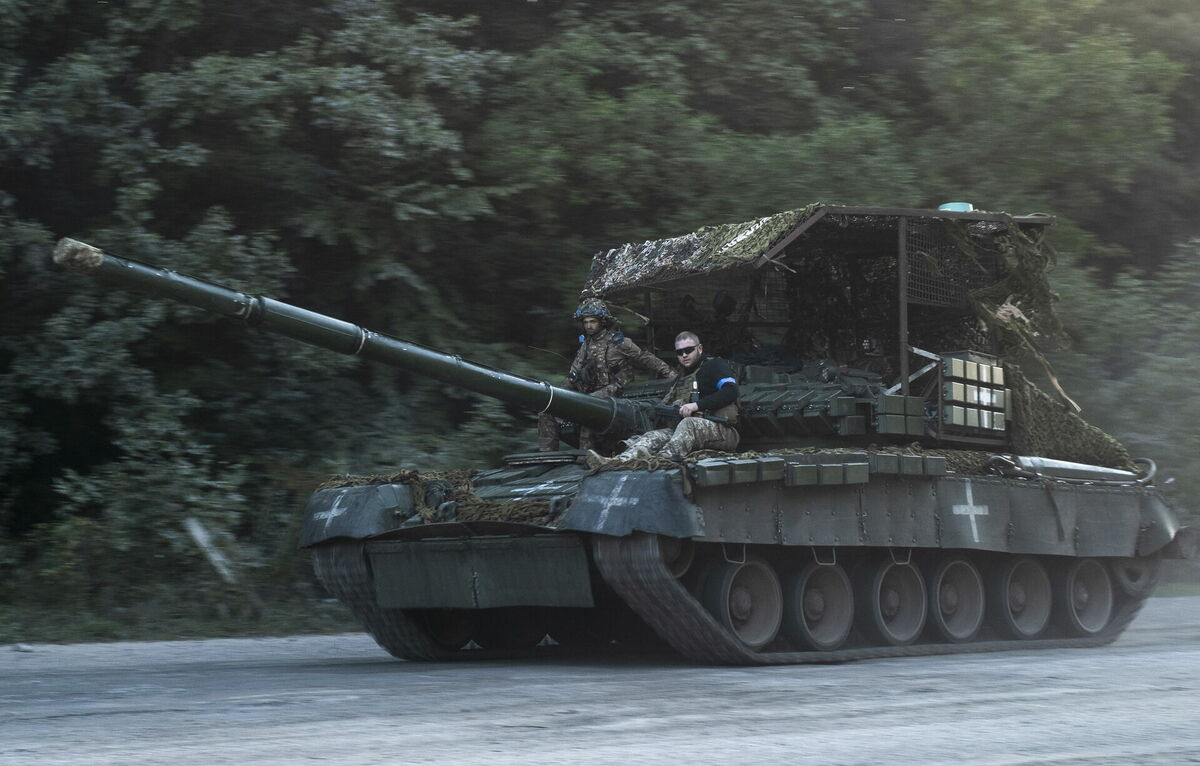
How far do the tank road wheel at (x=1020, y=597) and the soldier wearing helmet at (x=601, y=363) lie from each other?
319 centimetres

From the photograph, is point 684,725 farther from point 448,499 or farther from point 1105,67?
point 1105,67

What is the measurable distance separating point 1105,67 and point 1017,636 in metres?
9.48

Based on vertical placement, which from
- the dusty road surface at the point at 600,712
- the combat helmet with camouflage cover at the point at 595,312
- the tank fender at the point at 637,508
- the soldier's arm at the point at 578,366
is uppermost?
the combat helmet with camouflage cover at the point at 595,312

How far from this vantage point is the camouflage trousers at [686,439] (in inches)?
425

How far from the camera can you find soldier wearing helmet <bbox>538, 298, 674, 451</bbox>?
40.3ft

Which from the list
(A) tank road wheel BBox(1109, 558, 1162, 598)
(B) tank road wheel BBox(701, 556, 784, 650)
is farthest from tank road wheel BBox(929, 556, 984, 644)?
(A) tank road wheel BBox(1109, 558, 1162, 598)

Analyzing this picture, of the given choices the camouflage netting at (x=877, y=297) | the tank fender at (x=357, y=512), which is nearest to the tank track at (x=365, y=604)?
the tank fender at (x=357, y=512)

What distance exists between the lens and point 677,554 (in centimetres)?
977

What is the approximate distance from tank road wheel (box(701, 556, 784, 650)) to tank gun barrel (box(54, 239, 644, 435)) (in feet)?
5.13

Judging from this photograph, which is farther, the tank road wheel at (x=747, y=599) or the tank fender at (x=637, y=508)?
the tank road wheel at (x=747, y=599)

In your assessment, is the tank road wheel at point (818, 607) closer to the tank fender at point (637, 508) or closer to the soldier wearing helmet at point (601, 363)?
the tank fender at point (637, 508)

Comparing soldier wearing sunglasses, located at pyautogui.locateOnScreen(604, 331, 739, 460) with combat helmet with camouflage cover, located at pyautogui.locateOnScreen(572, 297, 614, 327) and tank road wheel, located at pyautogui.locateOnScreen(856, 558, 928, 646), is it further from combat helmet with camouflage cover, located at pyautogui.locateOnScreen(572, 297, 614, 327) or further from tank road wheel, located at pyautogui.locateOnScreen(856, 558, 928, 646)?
tank road wheel, located at pyautogui.locateOnScreen(856, 558, 928, 646)

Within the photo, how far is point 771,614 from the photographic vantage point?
1073 centimetres

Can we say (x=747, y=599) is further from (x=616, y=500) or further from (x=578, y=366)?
(x=578, y=366)
